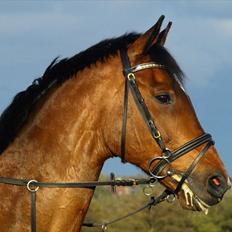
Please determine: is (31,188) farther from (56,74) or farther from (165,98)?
(165,98)

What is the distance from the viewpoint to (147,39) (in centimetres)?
696

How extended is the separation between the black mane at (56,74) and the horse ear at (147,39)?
0.09 meters

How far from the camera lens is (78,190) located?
6.75 m

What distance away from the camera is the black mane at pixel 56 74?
22.8 feet

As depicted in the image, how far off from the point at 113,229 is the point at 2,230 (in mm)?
57373

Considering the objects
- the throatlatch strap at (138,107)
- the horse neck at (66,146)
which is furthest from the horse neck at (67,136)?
the throatlatch strap at (138,107)

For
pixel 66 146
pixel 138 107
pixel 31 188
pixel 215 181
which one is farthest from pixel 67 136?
pixel 215 181

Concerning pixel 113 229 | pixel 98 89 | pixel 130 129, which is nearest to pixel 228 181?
pixel 130 129

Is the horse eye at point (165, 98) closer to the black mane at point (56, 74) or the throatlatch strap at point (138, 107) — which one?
the throatlatch strap at point (138, 107)

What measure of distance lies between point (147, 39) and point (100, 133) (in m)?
1.01

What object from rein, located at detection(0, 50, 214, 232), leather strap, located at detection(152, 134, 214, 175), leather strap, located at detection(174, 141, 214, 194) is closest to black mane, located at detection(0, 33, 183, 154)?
rein, located at detection(0, 50, 214, 232)

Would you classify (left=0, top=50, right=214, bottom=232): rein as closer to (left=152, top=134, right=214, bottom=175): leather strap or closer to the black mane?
(left=152, top=134, right=214, bottom=175): leather strap

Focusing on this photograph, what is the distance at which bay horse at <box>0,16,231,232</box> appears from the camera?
663cm

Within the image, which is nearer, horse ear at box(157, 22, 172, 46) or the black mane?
the black mane
